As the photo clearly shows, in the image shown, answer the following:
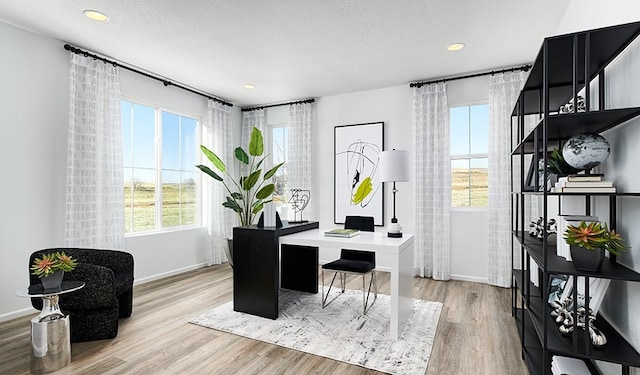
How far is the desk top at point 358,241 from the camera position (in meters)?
2.67

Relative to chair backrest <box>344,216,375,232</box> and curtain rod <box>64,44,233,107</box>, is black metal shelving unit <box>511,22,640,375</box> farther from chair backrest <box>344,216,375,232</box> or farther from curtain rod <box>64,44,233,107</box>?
curtain rod <box>64,44,233,107</box>

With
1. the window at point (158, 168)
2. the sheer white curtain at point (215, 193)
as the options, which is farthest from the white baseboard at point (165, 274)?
the window at point (158, 168)

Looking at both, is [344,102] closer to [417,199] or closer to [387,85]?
[387,85]

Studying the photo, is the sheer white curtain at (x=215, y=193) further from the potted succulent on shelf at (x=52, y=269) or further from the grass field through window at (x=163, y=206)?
the potted succulent on shelf at (x=52, y=269)

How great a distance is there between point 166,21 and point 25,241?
2.47 m

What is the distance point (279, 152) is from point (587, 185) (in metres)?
4.71

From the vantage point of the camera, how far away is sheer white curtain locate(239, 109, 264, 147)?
5812mm

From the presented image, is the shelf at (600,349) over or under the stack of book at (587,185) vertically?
under

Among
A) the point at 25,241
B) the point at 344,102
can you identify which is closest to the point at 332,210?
the point at 344,102

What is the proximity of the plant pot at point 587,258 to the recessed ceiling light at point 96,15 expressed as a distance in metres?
3.71

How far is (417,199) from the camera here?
14.7ft

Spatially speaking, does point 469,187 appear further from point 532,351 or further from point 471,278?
point 532,351

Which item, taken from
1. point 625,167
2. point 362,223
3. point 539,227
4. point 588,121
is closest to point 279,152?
point 362,223

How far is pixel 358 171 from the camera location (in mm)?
5016
